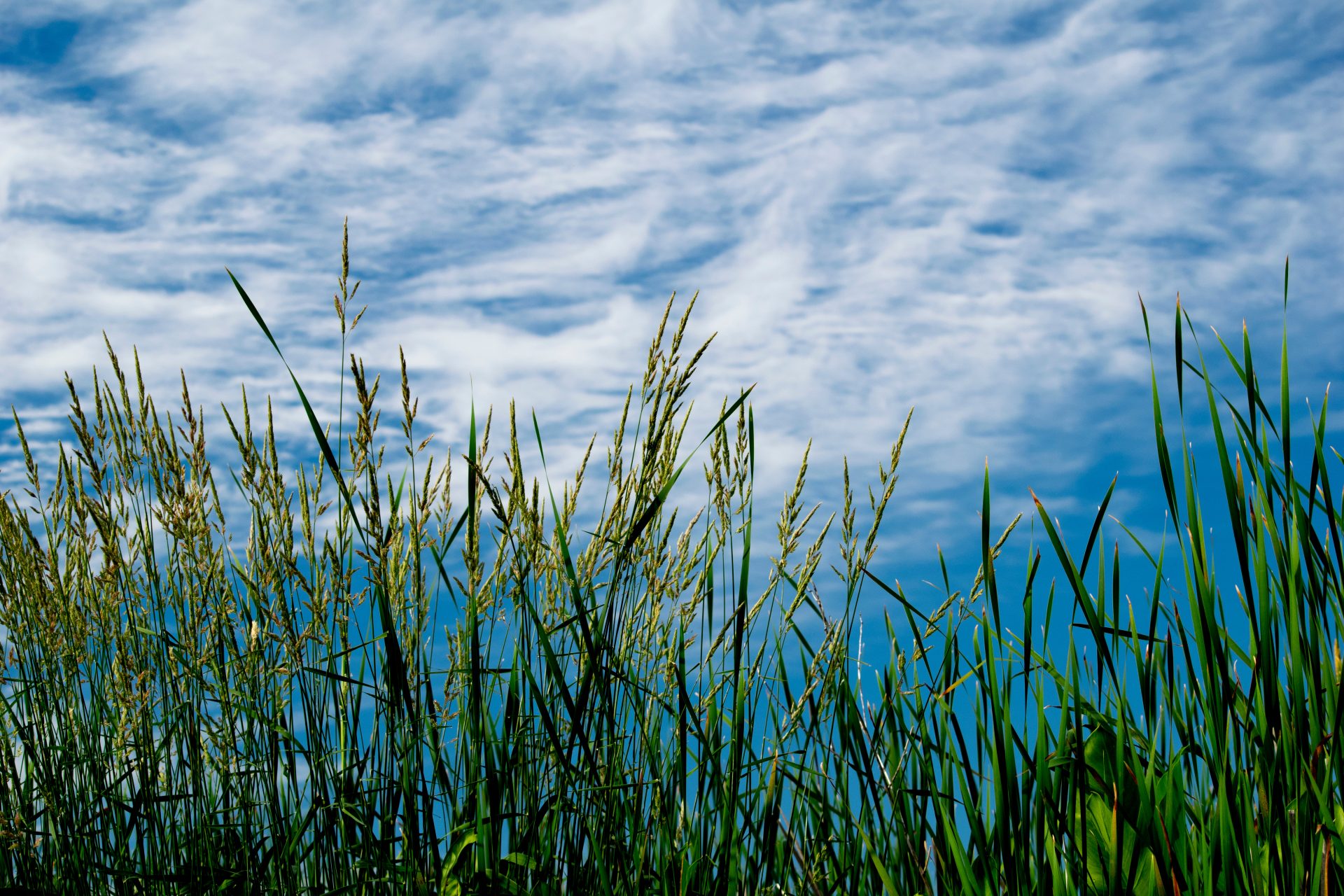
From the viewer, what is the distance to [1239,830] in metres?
1.71

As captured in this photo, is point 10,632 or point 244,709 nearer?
point 244,709

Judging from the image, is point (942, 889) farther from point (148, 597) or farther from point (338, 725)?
point (148, 597)

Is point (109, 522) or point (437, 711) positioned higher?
point (109, 522)

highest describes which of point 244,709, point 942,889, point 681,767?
point 244,709

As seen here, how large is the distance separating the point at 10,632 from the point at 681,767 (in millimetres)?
1971

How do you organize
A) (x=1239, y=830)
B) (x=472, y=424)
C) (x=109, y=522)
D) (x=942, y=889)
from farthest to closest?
1. (x=109, y=522)
2. (x=942, y=889)
3. (x=472, y=424)
4. (x=1239, y=830)

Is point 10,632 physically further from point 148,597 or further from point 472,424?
point 472,424

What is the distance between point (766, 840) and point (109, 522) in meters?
1.60

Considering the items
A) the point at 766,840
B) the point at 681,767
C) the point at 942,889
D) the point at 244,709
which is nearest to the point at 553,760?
the point at 681,767

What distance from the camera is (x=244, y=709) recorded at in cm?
211

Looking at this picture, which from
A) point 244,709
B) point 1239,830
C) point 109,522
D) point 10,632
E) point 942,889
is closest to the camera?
point 1239,830

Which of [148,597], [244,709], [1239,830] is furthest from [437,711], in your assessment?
[1239,830]

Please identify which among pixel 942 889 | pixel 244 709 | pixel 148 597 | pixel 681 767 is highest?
pixel 148 597

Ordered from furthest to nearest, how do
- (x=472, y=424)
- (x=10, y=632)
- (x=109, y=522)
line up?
1. (x=10, y=632)
2. (x=109, y=522)
3. (x=472, y=424)
